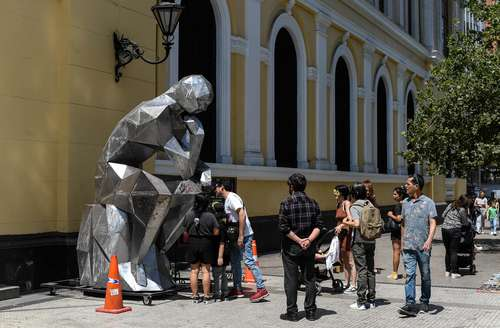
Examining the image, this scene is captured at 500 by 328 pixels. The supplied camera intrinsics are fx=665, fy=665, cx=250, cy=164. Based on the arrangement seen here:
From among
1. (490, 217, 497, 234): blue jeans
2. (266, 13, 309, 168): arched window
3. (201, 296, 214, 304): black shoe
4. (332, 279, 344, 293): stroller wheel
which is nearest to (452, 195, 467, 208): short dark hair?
(332, 279, 344, 293): stroller wheel

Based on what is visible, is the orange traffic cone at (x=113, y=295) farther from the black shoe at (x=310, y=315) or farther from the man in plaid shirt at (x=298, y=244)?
the black shoe at (x=310, y=315)

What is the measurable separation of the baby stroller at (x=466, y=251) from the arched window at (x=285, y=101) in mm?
6619

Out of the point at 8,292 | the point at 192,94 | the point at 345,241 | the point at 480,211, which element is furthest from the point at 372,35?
the point at 8,292

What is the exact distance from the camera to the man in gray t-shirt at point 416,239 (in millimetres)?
8297

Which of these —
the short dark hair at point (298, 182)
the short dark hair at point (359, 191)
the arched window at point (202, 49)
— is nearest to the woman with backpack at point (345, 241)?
the short dark hair at point (359, 191)

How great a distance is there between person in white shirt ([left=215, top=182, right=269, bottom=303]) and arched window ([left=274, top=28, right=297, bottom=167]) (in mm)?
8703

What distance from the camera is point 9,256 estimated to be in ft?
31.4

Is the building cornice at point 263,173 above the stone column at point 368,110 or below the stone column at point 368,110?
below

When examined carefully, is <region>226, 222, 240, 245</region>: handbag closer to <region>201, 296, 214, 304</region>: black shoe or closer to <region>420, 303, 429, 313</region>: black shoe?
<region>201, 296, 214, 304</region>: black shoe

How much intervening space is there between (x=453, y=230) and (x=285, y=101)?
766 cm

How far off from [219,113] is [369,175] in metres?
9.98

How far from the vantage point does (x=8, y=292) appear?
9.10m

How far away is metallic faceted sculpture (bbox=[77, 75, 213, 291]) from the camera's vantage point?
9141 mm

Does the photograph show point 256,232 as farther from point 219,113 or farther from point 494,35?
point 494,35
